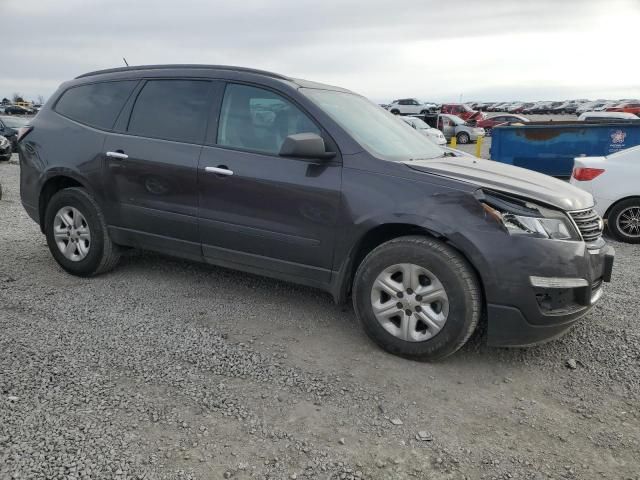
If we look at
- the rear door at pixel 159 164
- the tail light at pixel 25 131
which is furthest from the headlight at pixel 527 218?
the tail light at pixel 25 131

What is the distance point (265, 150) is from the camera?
373cm

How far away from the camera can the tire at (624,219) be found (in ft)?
22.0

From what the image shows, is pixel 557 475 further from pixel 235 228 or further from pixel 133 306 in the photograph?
pixel 133 306

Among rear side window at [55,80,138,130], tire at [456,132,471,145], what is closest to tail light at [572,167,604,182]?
rear side window at [55,80,138,130]

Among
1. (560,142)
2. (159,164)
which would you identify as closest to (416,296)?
(159,164)

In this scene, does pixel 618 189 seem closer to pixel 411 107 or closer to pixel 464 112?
pixel 464 112

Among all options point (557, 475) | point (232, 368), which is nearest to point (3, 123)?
point (232, 368)

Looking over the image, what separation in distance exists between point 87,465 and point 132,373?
823 millimetres

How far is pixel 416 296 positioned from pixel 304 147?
1167 mm

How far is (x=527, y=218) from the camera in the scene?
121 inches

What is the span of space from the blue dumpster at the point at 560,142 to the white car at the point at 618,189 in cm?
471

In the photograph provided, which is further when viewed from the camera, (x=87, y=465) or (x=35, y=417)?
(x=35, y=417)

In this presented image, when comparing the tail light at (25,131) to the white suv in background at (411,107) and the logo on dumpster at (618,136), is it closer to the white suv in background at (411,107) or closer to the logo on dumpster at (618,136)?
the logo on dumpster at (618,136)

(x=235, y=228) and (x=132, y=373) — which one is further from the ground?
(x=235, y=228)
